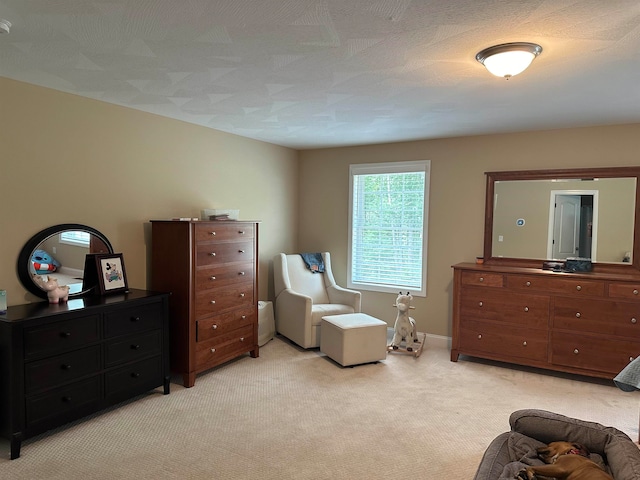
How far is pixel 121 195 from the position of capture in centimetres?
363

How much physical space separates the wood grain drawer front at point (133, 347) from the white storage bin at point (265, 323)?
1.40m

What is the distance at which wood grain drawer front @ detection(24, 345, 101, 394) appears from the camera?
8.57 feet

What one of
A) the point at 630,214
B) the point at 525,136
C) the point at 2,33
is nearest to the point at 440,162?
the point at 525,136

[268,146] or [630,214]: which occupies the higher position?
[268,146]

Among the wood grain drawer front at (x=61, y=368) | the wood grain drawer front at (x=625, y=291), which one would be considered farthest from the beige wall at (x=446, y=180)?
the wood grain drawer front at (x=61, y=368)

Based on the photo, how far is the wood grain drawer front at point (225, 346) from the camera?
3.75m

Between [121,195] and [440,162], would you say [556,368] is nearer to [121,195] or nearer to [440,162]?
[440,162]

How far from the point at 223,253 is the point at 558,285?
299cm

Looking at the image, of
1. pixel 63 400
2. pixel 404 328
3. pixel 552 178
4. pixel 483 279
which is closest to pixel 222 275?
pixel 63 400

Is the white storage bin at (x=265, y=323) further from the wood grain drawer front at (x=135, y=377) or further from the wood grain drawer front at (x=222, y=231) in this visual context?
the wood grain drawer front at (x=135, y=377)

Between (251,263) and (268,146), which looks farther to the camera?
(268,146)

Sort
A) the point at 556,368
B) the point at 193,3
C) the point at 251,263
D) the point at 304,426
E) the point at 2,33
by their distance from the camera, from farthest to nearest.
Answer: the point at 251,263, the point at 556,368, the point at 304,426, the point at 2,33, the point at 193,3

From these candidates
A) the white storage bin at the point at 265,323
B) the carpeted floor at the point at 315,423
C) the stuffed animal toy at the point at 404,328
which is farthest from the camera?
the white storage bin at the point at 265,323

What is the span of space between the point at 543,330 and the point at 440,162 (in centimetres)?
204
